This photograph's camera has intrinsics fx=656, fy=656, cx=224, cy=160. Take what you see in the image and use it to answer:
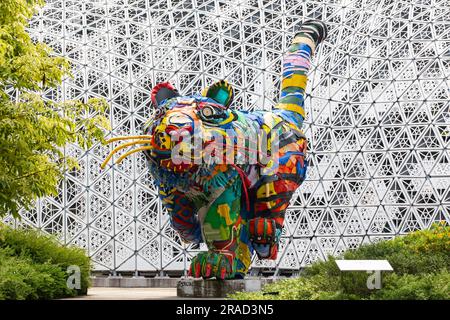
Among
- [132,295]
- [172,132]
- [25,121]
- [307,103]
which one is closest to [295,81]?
[172,132]

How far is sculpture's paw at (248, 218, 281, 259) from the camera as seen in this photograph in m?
15.0

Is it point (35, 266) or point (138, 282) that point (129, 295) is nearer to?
point (35, 266)

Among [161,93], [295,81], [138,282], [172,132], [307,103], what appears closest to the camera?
[172,132]

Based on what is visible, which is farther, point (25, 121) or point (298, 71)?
point (298, 71)

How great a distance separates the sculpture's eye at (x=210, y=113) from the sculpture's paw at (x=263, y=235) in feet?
8.93

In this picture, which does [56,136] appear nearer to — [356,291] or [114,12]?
[356,291]

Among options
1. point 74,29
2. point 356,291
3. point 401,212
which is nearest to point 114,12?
point 74,29

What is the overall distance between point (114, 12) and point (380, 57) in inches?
442

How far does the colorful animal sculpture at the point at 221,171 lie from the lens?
13.4 metres

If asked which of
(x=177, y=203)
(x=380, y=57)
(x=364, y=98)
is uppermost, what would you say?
(x=380, y=57)

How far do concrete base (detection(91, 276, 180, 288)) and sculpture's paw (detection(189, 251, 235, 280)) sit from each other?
25.7 feet

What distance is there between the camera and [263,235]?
1500cm

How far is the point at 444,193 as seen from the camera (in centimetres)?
2220

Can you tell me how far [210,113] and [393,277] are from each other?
4981 mm
